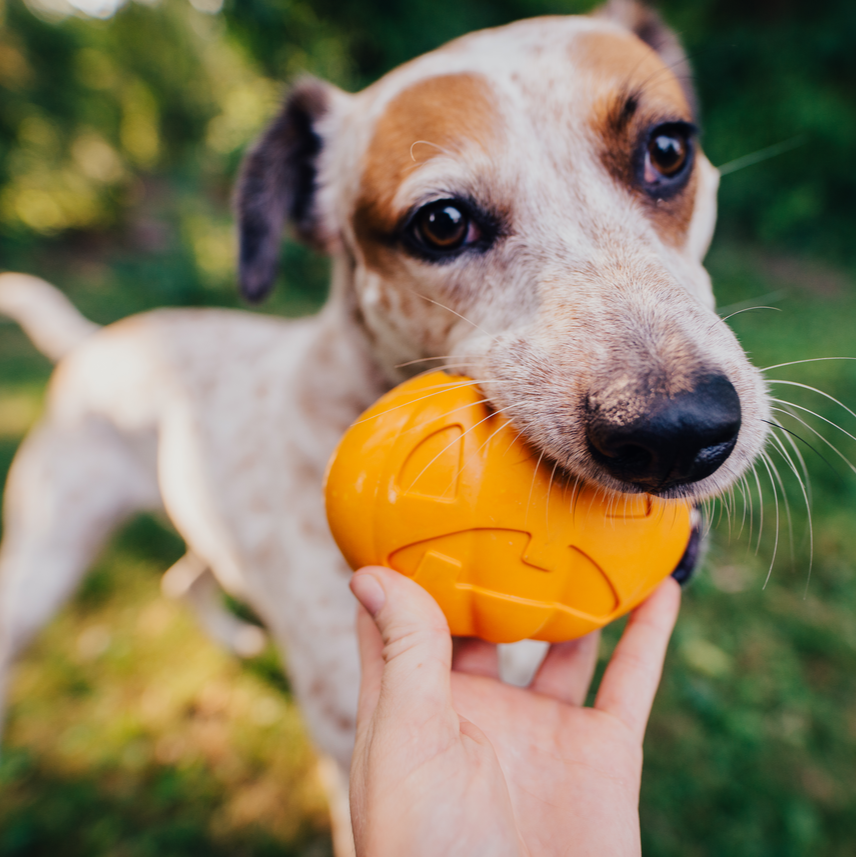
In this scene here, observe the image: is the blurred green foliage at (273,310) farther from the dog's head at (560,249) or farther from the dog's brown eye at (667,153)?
the dog's brown eye at (667,153)

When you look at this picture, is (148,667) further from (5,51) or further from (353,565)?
(5,51)

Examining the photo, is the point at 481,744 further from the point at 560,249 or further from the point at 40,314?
the point at 40,314

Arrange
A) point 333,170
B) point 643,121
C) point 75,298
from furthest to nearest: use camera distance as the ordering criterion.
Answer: point 75,298
point 333,170
point 643,121

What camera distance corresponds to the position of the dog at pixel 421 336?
1099 millimetres

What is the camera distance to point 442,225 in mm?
1507

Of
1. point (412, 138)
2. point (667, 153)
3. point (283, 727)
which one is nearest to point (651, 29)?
point (667, 153)

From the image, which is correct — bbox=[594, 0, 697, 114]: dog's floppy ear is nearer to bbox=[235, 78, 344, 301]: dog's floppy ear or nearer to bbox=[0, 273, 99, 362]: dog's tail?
bbox=[235, 78, 344, 301]: dog's floppy ear

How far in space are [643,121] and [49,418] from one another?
3.13 metres

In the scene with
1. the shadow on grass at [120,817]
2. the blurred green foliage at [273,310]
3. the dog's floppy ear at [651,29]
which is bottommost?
the shadow on grass at [120,817]

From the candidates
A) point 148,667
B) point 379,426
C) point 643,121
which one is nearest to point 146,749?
point 148,667

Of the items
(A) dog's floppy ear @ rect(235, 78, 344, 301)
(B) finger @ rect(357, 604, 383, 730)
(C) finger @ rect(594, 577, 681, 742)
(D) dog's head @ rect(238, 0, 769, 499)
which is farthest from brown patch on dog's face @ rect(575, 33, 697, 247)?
(B) finger @ rect(357, 604, 383, 730)

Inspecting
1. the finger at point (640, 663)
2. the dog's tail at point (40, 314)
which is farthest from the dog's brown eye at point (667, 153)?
the dog's tail at point (40, 314)

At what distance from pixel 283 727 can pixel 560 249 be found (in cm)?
292

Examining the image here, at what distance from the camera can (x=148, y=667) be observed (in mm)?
3285
